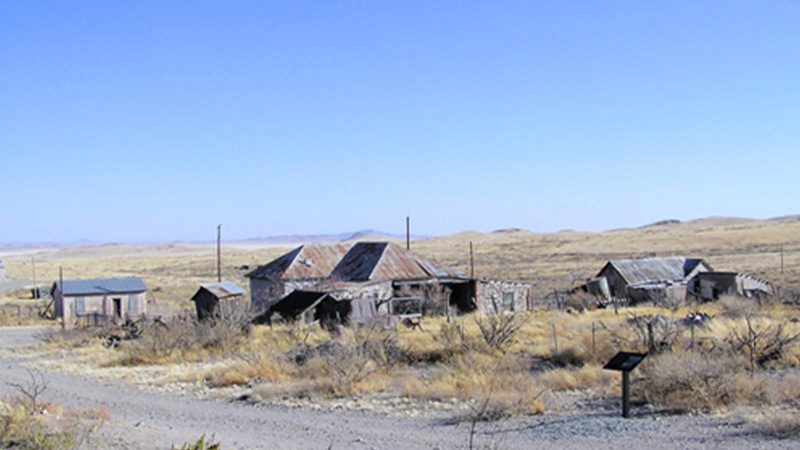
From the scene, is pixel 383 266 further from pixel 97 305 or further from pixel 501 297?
pixel 97 305

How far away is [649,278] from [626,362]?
28.6 meters

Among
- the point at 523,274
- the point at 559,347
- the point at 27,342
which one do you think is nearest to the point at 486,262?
the point at 523,274

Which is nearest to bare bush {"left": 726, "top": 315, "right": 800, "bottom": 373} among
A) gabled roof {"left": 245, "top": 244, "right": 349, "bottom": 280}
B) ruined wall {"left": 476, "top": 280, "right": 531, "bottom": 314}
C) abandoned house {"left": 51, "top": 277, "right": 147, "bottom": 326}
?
ruined wall {"left": 476, "top": 280, "right": 531, "bottom": 314}

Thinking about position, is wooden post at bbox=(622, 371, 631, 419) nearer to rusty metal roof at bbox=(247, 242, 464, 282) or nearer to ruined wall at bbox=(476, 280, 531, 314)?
ruined wall at bbox=(476, 280, 531, 314)

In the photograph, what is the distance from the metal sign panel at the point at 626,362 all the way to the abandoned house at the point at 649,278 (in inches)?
1010

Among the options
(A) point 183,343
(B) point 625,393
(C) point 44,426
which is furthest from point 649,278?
(C) point 44,426

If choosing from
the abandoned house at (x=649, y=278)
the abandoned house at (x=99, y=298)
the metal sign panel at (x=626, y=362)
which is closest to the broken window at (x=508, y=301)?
the abandoned house at (x=649, y=278)

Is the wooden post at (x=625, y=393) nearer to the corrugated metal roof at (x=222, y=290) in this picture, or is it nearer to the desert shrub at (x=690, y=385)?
the desert shrub at (x=690, y=385)

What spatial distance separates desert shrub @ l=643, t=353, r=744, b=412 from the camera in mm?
13344

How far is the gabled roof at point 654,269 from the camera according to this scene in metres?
39.9

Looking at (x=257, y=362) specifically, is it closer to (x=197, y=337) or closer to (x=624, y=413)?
(x=197, y=337)

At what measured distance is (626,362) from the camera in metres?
12.8

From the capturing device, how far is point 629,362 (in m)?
12.8

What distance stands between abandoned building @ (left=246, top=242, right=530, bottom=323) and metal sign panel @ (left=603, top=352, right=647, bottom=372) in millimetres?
18578
